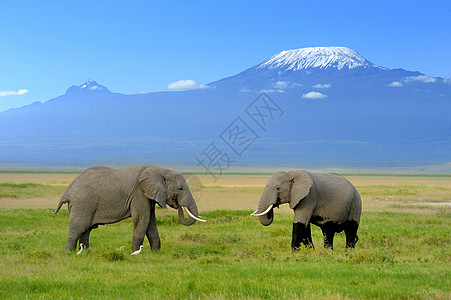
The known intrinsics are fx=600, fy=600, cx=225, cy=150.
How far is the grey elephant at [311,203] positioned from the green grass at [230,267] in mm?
778

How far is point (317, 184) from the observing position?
16.2m

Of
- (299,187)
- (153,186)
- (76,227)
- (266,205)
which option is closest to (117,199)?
(153,186)

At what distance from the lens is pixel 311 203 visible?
1588 centimetres

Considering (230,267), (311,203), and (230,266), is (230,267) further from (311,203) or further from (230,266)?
(311,203)

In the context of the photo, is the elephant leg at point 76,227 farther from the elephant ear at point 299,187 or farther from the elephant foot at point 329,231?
the elephant foot at point 329,231

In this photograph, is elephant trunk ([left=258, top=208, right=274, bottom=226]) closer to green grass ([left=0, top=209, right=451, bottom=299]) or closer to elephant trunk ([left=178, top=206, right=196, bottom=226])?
green grass ([left=0, top=209, right=451, bottom=299])

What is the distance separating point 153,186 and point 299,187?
384 cm

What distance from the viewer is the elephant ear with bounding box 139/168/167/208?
15727 millimetres

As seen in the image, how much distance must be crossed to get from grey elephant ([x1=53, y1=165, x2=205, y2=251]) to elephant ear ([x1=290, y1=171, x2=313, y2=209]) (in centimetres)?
273

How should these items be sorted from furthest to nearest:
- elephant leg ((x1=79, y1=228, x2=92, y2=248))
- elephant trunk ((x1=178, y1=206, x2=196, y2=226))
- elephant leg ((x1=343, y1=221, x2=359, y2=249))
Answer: elephant leg ((x1=343, y1=221, x2=359, y2=249)), elephant trunk ((x1=178, y1=206, x2=196, y2=226)), elephant leg ((x1=79, y1=228, x2=92, y2=248))

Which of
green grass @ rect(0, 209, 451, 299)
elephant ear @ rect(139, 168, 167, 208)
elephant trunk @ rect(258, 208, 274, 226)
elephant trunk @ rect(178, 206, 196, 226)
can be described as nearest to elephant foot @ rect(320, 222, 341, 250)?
green grass @ rect(0, 209, 451, 299)


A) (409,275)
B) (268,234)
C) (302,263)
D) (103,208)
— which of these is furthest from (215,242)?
(409,275)

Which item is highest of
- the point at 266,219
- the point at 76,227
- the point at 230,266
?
the point at 76,227

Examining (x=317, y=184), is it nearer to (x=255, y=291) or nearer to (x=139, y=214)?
(x=139, y=214)
